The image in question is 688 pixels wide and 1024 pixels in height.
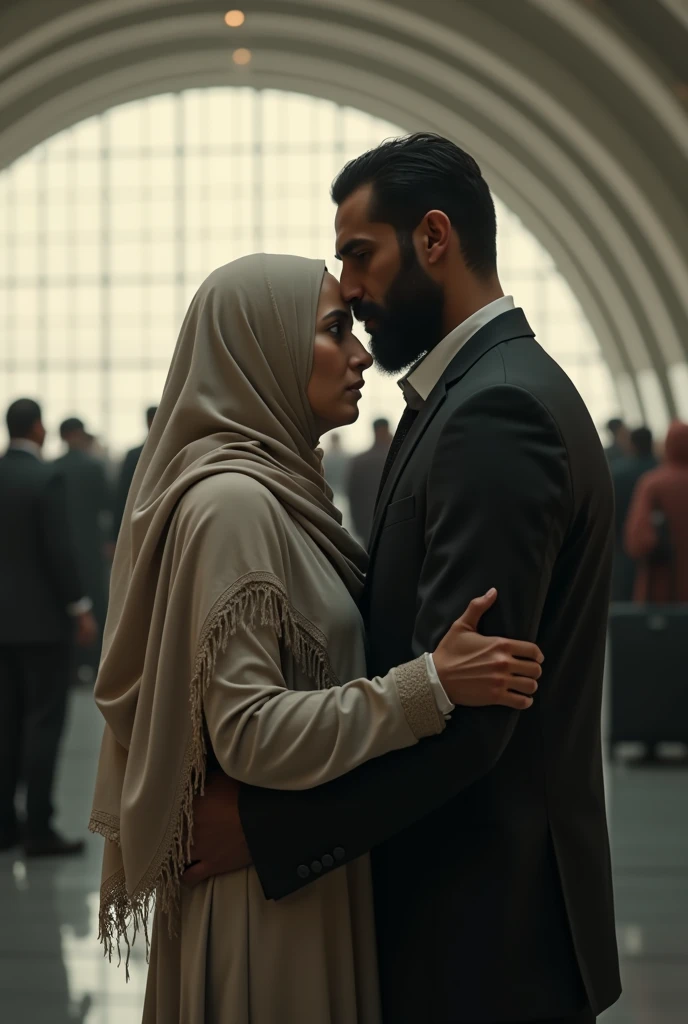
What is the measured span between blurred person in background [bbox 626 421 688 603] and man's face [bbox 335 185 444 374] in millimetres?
6747

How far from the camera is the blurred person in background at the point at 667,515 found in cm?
907

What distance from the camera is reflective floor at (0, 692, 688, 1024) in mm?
4754

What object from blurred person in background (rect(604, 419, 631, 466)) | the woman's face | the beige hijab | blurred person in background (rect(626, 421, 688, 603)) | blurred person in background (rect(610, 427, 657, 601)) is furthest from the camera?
blurred person in background (rect(604, 419, 631, 466))

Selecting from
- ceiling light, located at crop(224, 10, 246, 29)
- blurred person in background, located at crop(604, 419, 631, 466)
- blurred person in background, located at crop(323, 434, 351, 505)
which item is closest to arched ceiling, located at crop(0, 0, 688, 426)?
ceiling light, located at crop(224, 10, 246, 29)

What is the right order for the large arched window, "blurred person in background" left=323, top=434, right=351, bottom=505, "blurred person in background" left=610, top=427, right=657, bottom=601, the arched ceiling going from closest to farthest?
"blurred person in background" left=610, top=427, right=657, bottom=601 → the arched ceiling → "blurred person in background" left=323, top=434, right=351, bottom=505 → the large arched window

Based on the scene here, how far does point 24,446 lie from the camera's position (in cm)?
714

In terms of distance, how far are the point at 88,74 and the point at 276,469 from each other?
662 inches

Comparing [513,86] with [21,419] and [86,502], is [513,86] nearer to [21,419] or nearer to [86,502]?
[86,502]

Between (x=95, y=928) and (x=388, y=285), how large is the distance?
3.93 m

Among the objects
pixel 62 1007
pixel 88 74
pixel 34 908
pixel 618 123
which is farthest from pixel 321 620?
pixel 88 74

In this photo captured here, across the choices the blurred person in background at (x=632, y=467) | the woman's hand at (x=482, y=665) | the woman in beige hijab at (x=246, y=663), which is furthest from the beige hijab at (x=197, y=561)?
the blurred person in background at (x=632, y=467)

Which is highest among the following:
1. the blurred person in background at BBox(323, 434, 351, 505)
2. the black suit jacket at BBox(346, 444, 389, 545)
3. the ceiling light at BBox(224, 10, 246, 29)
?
the ceiling light at BBox(224, 10, 246, 29)

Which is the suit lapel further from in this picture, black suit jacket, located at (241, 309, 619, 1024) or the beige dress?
the beige dress

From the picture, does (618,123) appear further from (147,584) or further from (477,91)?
(147,584)
